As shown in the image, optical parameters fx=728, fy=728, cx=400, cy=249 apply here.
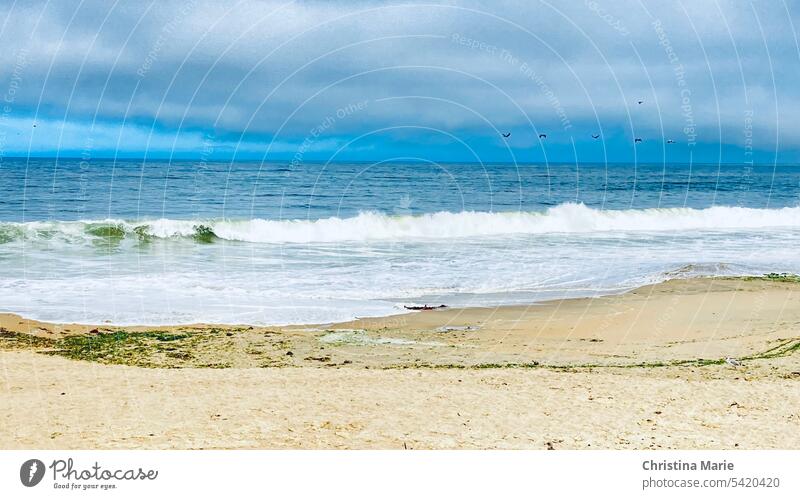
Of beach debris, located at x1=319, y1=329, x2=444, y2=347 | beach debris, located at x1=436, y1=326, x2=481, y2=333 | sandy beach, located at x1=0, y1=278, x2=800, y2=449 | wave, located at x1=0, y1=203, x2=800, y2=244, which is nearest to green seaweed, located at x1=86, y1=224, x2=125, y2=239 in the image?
wave, located at x1=0, y1=203, x2=800, y2=244

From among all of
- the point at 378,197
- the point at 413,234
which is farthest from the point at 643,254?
the point at 378,197

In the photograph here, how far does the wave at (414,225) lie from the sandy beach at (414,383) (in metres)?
18.9

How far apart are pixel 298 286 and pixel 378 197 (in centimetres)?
3437

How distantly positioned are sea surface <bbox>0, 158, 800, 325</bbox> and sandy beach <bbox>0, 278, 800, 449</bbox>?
8.37 feet

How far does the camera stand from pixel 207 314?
1589 centimetres

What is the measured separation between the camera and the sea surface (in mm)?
17641

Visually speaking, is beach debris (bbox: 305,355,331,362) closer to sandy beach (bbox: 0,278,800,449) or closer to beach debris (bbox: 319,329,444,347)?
sandy beach (bbox: 0,278,800,449)

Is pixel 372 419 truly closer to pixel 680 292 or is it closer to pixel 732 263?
pixel 680 292

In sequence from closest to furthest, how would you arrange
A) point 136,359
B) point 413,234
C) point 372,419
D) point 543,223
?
point 372,419, point 136,359, point 413,234, point 543,223

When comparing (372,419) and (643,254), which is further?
(643,254)

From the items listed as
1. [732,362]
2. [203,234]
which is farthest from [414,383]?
[203,234]

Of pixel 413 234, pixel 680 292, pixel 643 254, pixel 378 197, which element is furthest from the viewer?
pixel 378 197

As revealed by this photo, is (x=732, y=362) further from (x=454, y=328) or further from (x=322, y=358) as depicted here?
(x=322, y=358)

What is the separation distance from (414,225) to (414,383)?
98.3 feet
